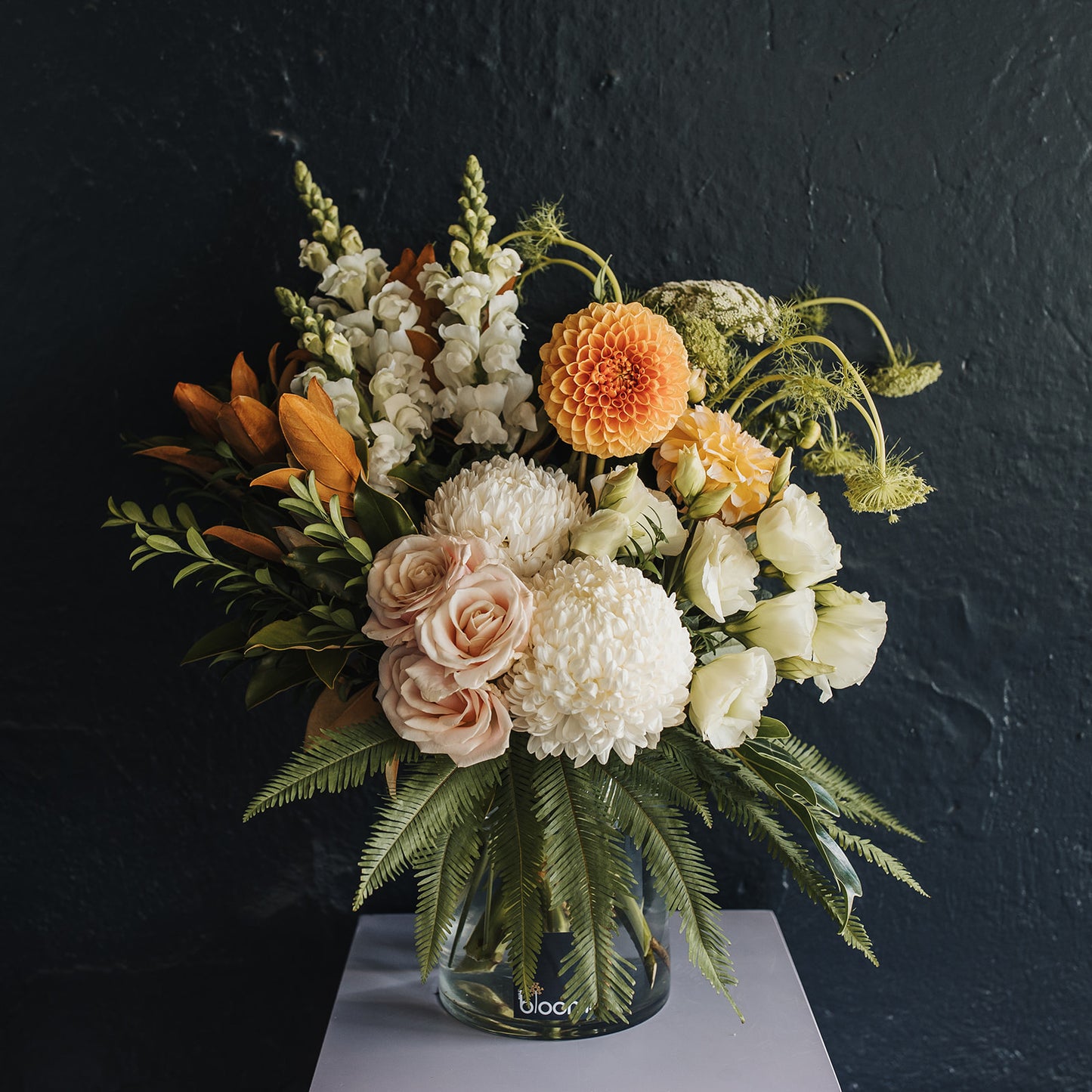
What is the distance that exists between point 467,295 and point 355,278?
13cm

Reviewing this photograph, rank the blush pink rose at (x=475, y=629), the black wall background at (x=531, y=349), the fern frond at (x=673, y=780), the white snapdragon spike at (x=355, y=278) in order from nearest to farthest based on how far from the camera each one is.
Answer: the blush pink rose at (x=475, y=629) < the fern frond at (x=673, y=780) < the white snapdragon spike at (x=355, y=278) < the black wall background at (x=531, y=349)

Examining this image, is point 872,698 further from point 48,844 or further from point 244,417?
point 48,844

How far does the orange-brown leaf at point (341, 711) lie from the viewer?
76 cm

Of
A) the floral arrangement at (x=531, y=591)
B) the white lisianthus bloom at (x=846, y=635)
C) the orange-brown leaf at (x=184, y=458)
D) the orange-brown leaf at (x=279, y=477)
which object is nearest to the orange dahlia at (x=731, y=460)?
the floral arrangement at (x=531, y=591)

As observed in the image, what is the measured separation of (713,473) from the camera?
75cm

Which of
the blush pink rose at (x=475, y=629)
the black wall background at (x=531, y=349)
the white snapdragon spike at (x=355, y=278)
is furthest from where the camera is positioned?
the black wall background at (x=531, y=349)

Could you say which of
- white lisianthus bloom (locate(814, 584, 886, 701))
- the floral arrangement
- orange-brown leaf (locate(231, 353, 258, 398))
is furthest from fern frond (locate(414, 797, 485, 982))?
orange-brown leaf (locate(231, 353, 258, 398))

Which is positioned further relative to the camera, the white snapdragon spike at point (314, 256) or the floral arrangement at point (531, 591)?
the white snapdragon spike at point (314, 256)

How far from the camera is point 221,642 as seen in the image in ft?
2.57

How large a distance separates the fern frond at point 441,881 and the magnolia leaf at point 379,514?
0.23 metres

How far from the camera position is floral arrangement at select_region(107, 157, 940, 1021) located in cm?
66

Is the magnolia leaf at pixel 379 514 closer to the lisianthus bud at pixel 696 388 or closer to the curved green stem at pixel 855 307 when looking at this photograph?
the lisianthus bud at pixel 696 388

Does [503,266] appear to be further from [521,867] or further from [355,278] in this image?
[521,867]

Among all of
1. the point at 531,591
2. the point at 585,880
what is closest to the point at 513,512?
the point at 531,591
